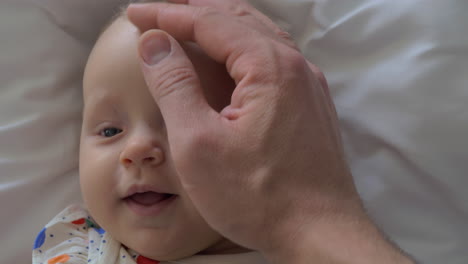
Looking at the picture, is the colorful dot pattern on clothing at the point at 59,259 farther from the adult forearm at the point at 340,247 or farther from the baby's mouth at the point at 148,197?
the adult forearm at the point at 340,247

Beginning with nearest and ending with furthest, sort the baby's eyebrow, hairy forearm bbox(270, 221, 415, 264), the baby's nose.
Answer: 1. hairy forearm bbox(270, 221, 415, 264)
2. the baby's nose
3. the baby's eyebrow

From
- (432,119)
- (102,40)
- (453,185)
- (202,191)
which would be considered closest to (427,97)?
(432,119)

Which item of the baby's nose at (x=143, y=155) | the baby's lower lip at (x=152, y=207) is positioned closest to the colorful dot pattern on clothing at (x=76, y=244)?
the baby's lower lip at (x=152, y=207)

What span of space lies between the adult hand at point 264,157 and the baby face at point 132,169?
14cm

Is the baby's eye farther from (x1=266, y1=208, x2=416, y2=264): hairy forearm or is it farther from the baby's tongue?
(x1=266, y1=208, x2=416, y2=264): hairy forearm

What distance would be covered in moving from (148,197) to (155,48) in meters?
0.32

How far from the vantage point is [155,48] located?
Answer: 2.99 feet

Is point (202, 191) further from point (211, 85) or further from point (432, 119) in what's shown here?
point (432, 119)

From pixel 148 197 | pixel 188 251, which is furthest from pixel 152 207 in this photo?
pixel 188 251

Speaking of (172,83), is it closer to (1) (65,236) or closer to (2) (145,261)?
(2) (145,261)

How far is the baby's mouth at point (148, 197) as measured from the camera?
40.5 inches

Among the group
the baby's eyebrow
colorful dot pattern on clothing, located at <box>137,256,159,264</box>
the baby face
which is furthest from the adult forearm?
the baby's eyebrow

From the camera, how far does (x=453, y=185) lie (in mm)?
1155

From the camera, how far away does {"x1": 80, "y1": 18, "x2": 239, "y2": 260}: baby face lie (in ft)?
3.26
